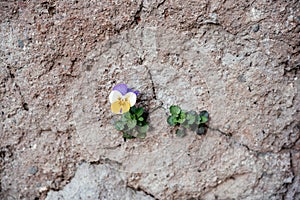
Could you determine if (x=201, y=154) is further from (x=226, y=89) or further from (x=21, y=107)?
(x=21, y=107)

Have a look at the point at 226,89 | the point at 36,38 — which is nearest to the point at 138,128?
the point at 226,89

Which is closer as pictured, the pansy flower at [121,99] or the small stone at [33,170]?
the pansy flower at [121,99]

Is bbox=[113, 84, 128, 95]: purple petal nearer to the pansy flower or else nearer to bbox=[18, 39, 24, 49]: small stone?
the pansy flower

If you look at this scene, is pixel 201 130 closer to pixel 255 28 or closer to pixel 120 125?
pixel 120 125

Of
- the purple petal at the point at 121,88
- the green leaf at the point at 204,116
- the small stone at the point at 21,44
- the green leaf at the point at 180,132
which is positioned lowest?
the green leaf at the point at 180,132

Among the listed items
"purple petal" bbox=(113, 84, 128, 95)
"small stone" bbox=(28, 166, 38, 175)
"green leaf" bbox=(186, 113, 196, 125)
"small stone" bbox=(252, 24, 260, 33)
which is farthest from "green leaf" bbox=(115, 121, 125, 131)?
"small stone" bbox=(252, 24, 260, 33)

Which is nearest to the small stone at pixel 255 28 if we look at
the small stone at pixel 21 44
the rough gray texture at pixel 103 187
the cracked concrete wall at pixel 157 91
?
the cracked concrete wall at pixel 157 91

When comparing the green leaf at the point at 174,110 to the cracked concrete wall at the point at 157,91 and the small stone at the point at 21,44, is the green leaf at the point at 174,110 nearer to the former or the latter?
the cracked concrete wall at the point at 157,91
